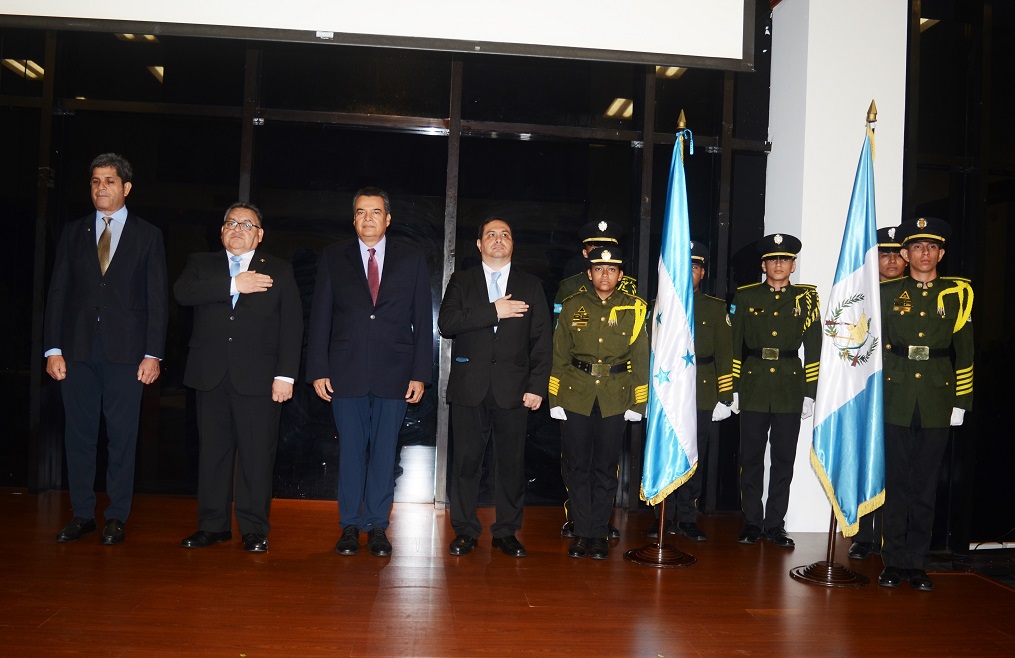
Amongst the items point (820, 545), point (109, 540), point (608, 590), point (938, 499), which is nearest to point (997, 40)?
point (938, 499)

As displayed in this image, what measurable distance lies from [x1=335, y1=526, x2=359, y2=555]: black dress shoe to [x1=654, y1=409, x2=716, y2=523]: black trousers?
71.7 inches

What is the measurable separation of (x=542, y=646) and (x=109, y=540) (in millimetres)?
2323

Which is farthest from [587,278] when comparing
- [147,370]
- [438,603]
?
[147,370]

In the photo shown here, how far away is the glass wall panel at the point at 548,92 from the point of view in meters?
5.72

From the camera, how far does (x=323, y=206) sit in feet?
18.4

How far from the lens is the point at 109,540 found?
4.14 meters

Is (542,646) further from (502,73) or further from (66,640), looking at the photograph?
(502,73)

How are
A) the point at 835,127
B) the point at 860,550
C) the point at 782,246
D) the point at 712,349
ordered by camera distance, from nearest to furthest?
the point at 860,550 < the point at 782,246 < the point at 712,349 < the point at 835,127

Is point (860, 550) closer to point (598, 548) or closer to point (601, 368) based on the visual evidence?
point (598, 548)

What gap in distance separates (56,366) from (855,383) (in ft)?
12.9

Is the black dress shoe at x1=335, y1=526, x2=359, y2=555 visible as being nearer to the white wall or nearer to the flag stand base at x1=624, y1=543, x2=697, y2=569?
the flag stand base at x1=624, y1=543, x2=697, y2=569

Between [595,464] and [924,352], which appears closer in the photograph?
[924,352]

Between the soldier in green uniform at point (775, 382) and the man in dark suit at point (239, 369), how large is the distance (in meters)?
2.62

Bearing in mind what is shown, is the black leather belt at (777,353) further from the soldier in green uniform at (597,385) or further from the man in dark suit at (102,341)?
the man in dark suit at (102,341)
